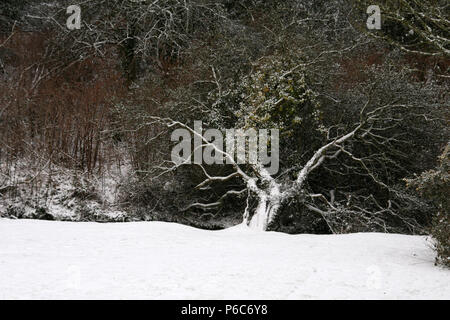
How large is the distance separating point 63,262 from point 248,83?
790cm

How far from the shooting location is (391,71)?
13.7 metres

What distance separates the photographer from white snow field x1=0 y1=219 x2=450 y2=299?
6211mm

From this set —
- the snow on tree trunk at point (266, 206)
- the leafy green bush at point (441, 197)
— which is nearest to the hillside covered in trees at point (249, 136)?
the snow on tree trunk at point (266, 206)

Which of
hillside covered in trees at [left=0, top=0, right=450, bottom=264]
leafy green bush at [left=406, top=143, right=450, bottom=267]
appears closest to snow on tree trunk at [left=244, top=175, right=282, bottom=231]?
hillside covered in trees at [left=0, top=0, right=450, bottom=264]

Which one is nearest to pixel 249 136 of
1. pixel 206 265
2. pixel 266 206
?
pixel 266 206

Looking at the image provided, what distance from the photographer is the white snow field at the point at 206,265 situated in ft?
20.4

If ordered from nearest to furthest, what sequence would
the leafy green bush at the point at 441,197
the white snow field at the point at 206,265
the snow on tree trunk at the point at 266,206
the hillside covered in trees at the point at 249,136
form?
the white snow field at the point at 206,265 → the leafy green bush at the point at 441,197 → the snow on tree trunk at the point at 266,206 → the hillside covered in trees at the point at 249,136

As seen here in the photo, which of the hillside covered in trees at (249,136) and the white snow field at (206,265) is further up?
the hillside covered in trees at (249,136)

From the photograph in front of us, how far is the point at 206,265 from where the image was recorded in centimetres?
746

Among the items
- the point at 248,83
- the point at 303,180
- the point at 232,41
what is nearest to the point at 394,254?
the point at 303,180

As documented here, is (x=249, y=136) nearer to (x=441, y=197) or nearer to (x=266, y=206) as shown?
(x=266, y=206)

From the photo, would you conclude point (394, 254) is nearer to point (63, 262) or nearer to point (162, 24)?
point (63, 262)

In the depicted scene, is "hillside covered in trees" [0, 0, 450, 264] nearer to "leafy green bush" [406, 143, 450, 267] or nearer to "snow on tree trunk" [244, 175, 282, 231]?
"snow on tree trunk" [244, 175, 282, 231]

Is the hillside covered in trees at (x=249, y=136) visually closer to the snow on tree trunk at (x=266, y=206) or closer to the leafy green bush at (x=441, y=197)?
the snow on tree trunk at (x=266, y=206)
